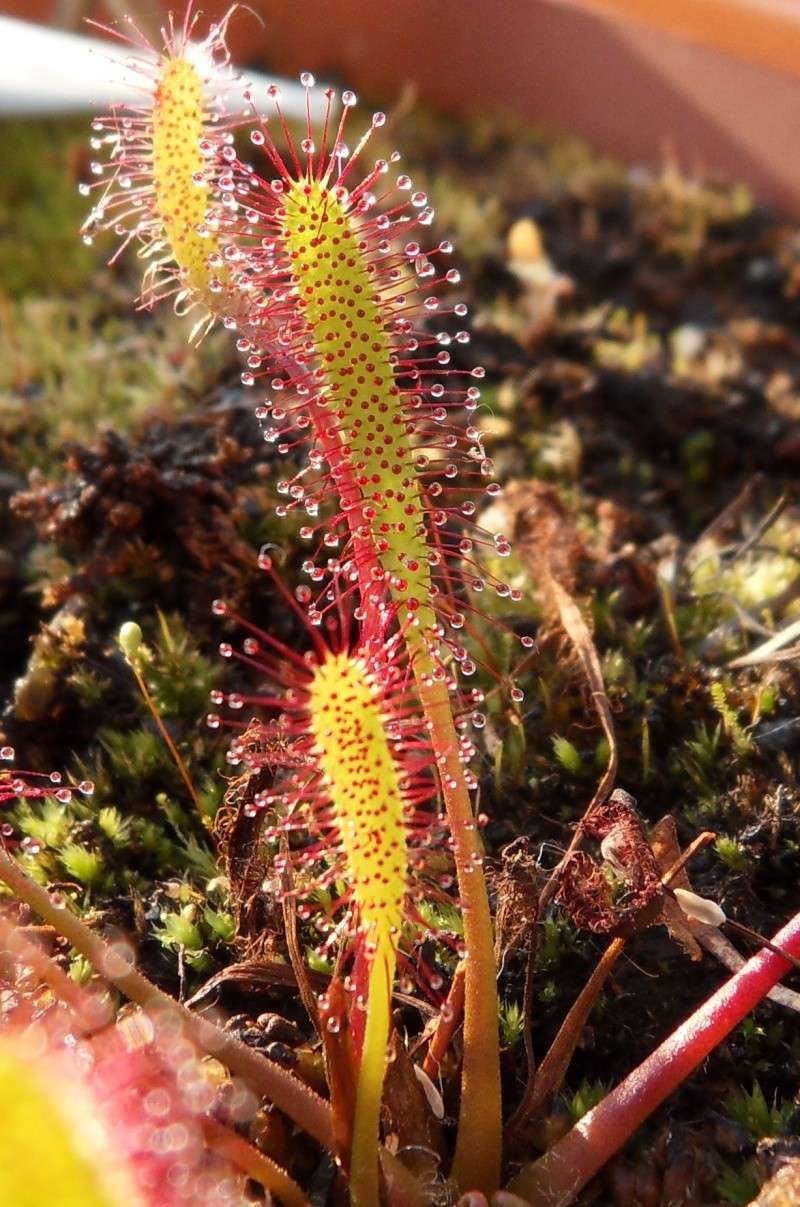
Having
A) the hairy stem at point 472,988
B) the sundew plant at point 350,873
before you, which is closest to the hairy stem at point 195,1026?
the sundew plant at point 350,873

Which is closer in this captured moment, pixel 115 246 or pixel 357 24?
pixel 115 246

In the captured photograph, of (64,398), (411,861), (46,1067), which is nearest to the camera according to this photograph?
(46,1067)

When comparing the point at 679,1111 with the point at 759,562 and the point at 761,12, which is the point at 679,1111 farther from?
the point at 761,12

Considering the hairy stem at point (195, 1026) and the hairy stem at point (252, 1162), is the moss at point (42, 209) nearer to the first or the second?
the hairy stem at point (195, 1026)

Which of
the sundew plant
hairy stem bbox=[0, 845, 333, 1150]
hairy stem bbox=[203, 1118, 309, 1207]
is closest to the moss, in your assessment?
the sundew plant

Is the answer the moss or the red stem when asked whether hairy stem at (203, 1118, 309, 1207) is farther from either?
the moss

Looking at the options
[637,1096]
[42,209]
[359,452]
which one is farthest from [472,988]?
[42,209]

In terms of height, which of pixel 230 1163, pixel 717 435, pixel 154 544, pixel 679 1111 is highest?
pixel 154 544

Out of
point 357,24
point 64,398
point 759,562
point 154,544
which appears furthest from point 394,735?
point 357,24
